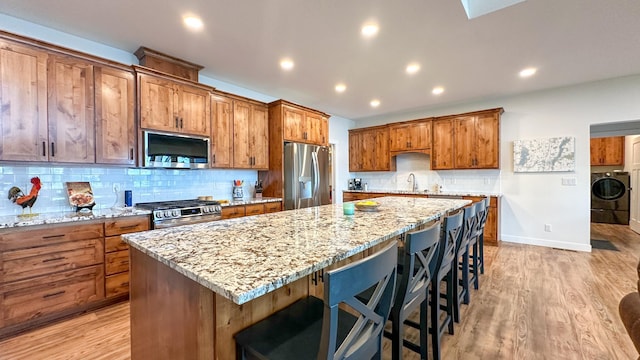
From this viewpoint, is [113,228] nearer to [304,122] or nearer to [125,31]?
[125,31]

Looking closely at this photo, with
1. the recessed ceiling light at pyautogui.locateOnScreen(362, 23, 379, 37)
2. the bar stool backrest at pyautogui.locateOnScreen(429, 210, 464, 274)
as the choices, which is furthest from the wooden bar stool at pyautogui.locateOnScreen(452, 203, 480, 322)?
the recessed ceiling light at pyautogui.locateOnScreen(362, 23, 379, 37)

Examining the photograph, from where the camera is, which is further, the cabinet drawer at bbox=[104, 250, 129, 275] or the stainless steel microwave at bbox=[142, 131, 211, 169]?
the stainless steel microwave at bbox=[142, 131, 211, 169]

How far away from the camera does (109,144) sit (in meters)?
2.68

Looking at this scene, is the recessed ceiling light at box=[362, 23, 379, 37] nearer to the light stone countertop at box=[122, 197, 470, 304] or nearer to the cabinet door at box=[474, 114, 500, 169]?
the light stone countertop at box=[122, 197, 470, 304]

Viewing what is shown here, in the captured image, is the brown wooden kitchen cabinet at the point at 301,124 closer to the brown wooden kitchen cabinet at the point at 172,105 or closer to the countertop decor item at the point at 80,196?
the brown wooden kitchen cabinet at the point at 172,105

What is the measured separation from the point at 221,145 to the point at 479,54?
11.4 feet

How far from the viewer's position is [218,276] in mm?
849

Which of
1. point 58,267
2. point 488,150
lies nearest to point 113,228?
point 58,267

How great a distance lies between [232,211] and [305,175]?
1.39m

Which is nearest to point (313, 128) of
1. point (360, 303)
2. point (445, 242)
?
point (445, 242)

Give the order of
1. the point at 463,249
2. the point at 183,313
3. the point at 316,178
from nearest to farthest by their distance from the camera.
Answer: the point at 183,313 < the point at 463,249 < the point at 316,178

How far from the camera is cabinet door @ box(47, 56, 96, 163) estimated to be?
2.37 m

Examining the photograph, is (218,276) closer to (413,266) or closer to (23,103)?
(413,266)

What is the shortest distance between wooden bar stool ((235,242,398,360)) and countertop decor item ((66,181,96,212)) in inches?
101
